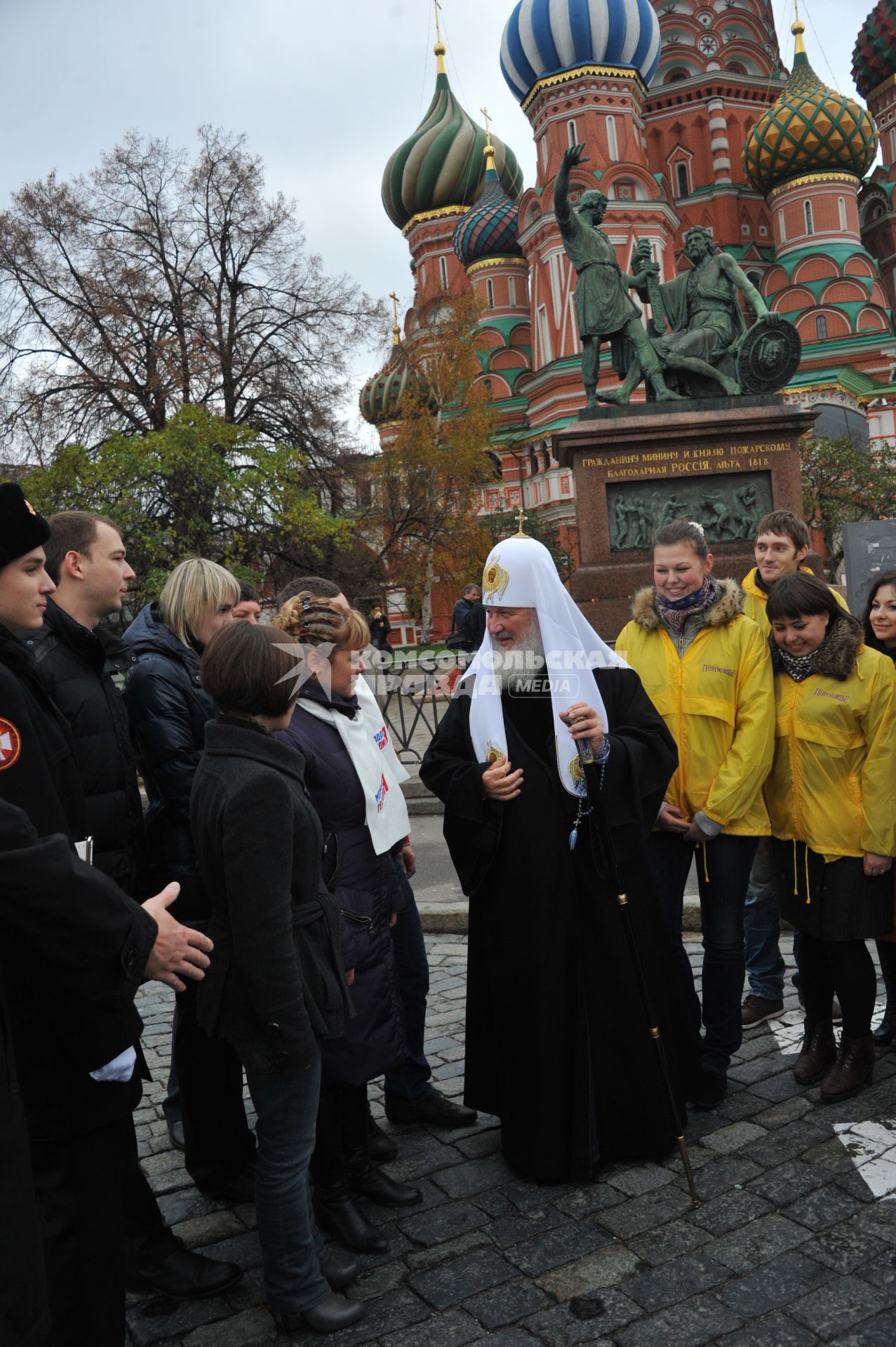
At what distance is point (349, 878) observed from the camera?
3.21m

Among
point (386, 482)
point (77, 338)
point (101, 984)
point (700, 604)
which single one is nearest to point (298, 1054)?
point (101, 984)

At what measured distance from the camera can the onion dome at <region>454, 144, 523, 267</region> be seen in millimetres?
42156

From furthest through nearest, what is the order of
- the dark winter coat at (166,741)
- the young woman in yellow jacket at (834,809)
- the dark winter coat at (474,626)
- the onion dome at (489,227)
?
the onion dome at (489,227) → the dark winter coat at (474,626) → the young woman in yellow jacket at (834,809) → the dark winter coat at (166,741)

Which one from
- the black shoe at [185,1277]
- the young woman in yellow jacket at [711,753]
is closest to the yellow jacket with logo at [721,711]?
the young woman in yellow jacket at [711,753]

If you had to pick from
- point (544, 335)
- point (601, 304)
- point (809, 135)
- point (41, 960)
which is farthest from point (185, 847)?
point (809, 135)

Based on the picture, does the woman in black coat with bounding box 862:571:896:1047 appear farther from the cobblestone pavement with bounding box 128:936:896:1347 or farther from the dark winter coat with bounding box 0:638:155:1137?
the dark winter coat with bounding box 0:638:155:1137

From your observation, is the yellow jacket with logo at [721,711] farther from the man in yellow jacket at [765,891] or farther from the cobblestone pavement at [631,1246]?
the cobblestone pavement at [631,1246]

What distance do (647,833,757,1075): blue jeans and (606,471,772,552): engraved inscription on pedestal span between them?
9552 millimetres

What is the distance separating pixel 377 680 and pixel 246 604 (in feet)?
33.8

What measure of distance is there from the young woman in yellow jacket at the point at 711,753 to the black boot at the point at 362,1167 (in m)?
1.19

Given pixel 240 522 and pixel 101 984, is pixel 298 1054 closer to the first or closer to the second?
pixel 101 984

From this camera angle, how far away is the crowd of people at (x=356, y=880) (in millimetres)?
2115

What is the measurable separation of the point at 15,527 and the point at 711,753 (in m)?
2.63

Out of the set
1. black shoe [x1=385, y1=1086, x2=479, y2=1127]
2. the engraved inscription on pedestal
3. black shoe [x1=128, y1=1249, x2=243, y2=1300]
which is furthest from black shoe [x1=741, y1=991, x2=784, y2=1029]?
the engraved inscription on pedestal
